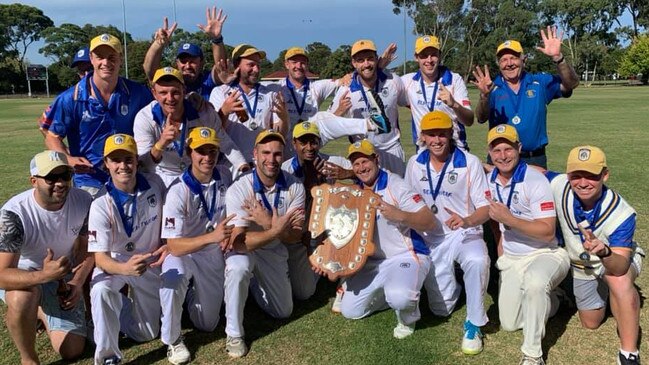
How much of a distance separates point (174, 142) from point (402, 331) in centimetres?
305

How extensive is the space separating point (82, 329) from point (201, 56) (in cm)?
387

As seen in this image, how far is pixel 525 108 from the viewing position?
6.62 meters

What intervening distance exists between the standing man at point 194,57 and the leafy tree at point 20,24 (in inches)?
4063

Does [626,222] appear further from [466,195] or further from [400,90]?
[400,90]

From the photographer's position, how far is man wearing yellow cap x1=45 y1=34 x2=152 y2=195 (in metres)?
5.64

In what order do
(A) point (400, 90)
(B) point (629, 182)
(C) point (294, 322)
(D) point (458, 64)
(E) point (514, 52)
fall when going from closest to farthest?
(C) point (294, 322) < (E) point (514, 52) < (A) point (400, 90) < (B) point (629, 182) < (D) point (458, 64)

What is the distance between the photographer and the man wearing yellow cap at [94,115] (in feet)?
18.5

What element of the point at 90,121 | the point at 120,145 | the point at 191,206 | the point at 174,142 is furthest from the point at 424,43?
the point at 90,121

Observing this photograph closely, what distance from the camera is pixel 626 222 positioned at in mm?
4402

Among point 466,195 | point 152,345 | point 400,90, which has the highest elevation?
point 400,90

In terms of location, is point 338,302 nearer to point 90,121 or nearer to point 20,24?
point 90,121

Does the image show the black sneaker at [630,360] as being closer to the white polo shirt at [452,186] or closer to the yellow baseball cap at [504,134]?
the white polo shirt at [452,186]

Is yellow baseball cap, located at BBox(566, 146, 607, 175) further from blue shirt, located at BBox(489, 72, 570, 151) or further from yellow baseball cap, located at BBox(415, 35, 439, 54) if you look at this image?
yellow baseball cap, located at BBox(415, 35, 439, 54)

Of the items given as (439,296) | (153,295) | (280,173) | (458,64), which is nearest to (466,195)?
(439,296)
